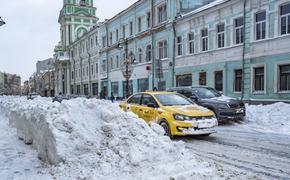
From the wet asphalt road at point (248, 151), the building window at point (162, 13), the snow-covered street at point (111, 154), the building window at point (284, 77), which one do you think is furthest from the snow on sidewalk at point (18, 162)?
the building window at point (162, 13)

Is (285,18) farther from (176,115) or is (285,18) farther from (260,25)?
(176,115)

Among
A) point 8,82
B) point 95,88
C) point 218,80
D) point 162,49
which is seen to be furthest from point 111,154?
point 8,82

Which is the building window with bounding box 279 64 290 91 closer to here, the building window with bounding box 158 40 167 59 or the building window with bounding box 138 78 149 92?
the building window with bounding box 158 40 167 59

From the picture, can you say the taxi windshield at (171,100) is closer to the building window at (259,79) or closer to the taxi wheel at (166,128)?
the taxi wheel at (166,128)

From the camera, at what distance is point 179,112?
10.1m

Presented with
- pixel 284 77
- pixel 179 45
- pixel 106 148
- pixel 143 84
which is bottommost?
pixel 106 148

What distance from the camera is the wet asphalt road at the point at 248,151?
6.60 metres

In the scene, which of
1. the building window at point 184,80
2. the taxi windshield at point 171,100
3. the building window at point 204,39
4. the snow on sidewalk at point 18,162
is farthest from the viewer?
the building window at point 184,80

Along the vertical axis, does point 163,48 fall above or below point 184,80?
above

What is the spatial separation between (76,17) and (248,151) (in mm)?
60685

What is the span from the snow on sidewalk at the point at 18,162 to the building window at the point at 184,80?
19852mm

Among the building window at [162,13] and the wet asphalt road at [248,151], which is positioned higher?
the building window at [162,13]

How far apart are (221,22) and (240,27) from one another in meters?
1.89

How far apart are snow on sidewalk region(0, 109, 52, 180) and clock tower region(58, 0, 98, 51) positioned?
2272 inches
